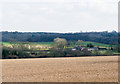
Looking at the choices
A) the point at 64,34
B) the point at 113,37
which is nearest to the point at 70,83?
the point at 113,37

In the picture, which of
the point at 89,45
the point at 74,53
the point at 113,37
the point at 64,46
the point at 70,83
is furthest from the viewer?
the point at 113,37

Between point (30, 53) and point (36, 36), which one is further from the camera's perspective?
point (36, 36)

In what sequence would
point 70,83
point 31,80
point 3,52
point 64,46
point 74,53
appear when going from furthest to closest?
point 64,46, point 74,53, point 3,52, point 31,80, point 70,83

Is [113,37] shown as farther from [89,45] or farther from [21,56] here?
[21,56]

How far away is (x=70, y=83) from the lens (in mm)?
20203

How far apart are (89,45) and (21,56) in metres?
23.5

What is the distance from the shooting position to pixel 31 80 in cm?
2183

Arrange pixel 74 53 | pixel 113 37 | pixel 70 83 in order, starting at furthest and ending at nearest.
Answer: pixel 113 37
pixel 74 53
pixel 70 83

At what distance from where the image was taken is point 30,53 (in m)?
64.3

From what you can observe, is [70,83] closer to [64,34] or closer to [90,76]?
[90,76]

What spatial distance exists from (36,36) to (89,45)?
58.2 feet

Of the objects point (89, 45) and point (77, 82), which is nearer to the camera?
point (77, 82)

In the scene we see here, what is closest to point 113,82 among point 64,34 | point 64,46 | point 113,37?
point 64,46

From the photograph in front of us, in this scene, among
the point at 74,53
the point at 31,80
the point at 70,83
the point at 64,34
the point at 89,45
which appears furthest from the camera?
the point at 64,34
